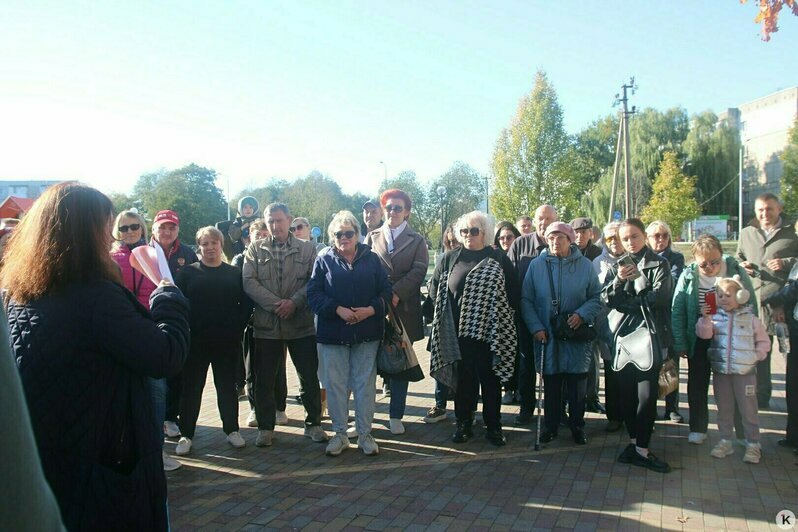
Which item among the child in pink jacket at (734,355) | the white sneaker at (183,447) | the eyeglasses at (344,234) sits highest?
the eyeglasses at (344,234)

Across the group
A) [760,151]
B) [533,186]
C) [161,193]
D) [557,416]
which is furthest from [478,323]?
[161,193]

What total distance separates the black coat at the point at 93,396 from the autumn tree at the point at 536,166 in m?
46.6

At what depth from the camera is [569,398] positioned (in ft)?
18.9

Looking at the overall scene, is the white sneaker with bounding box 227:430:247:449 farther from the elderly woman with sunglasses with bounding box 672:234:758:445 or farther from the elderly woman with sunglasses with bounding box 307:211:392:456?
the elderly woman with sunglasses with bounding box 672:234:758:445

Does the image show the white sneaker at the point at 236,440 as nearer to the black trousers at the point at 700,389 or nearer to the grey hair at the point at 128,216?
the grey hair at the point at 128,216

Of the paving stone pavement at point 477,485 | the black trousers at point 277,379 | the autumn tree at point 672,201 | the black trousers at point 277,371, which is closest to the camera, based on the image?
the paving stone pavement at point 477,485

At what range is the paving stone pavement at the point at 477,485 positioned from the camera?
159 inches

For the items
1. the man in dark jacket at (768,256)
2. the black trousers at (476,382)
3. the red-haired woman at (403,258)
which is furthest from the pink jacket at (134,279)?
the man in dark jacket at (768,256)

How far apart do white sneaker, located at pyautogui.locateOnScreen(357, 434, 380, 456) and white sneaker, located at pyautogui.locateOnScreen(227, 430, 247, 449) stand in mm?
1114

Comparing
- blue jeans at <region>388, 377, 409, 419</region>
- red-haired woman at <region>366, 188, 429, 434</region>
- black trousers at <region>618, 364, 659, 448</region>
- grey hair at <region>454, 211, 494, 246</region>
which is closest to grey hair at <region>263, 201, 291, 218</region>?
red-haired woman at <region>366, 188, 429, 434</region>

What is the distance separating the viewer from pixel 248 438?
6.08 metres

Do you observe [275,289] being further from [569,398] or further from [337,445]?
[569,398]

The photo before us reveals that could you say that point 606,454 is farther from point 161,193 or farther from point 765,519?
point 161,193

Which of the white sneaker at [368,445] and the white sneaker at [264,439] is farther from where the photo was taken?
the white sneaker at [264,439]
